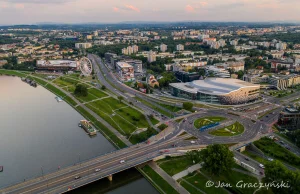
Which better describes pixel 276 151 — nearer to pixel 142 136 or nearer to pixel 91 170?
pixel 142 136

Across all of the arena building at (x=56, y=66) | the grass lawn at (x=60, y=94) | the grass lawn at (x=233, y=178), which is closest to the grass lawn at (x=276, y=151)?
the grass lawn at (x=233, y=178)

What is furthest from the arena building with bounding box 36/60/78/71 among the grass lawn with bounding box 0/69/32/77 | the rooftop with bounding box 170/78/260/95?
the rooftop with bounding box 170/78/260/95

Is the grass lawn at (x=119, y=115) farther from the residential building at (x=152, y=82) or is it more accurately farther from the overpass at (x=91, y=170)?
the residential building at (x=152, y=82)

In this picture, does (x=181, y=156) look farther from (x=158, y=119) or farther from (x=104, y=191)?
(x=158, y=119)

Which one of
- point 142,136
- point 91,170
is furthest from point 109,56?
point 91,170

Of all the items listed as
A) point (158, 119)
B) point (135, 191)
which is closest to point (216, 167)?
point (135, 191)

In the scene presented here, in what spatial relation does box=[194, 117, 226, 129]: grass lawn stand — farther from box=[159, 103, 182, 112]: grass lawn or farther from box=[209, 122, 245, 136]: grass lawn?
box=[159, 103, 182, 112]: grass lawn
